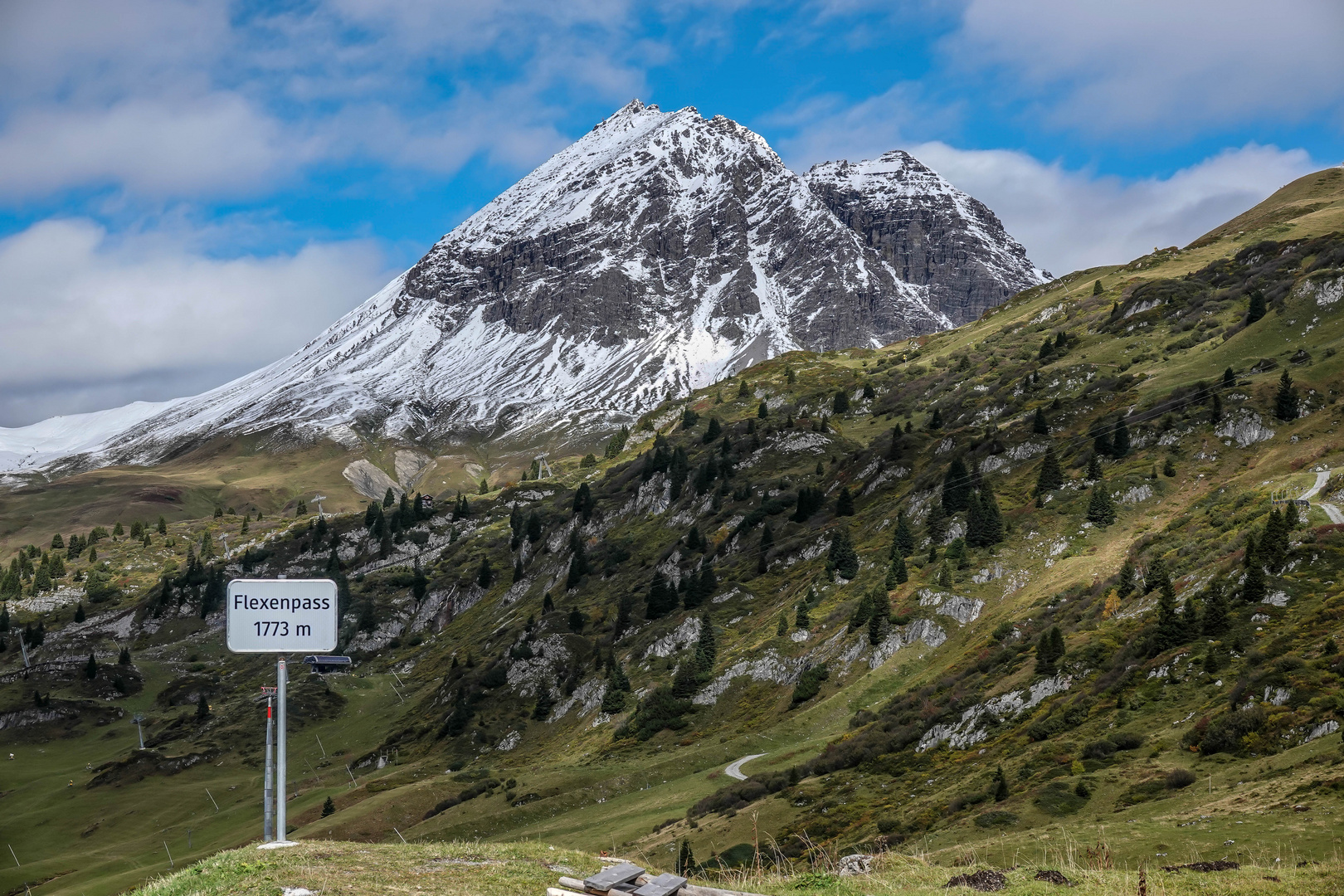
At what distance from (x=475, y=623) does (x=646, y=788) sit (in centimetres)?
10516

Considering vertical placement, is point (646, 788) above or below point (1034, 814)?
below

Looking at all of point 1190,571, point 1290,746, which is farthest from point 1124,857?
point 1190,571

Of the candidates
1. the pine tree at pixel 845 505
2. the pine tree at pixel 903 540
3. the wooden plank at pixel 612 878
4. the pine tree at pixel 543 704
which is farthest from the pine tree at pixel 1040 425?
the wooden plank at pixel 612 878

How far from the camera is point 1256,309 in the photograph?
134250mm

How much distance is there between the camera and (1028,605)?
8588cm

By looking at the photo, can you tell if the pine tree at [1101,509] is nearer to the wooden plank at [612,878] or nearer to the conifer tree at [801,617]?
the conifer tree at [801,617]

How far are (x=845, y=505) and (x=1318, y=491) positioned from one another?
69455 millimetres

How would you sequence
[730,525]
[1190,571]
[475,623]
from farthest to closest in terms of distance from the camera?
[475,623]
[730,525]
[1190,571]

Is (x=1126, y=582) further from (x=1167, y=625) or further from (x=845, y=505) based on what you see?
(x=845, y=505)

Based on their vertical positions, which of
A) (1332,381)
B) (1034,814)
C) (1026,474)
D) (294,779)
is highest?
(1332,381)

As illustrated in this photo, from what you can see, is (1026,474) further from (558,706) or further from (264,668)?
(264,668)

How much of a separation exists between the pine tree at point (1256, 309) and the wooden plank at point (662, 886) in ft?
469

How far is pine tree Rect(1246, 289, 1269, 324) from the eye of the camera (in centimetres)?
13338

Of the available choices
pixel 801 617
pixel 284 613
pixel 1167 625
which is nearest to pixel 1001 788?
pixel 1167 625
